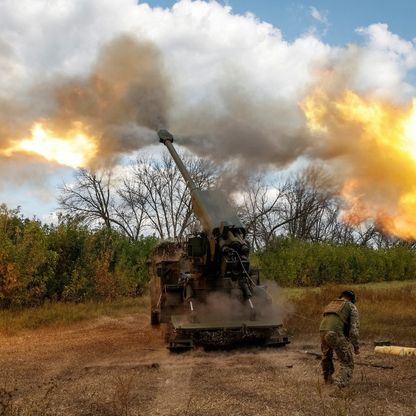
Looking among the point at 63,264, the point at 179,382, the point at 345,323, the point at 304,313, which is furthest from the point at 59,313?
the point at 345,323

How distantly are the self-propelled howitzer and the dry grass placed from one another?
208 centimetres

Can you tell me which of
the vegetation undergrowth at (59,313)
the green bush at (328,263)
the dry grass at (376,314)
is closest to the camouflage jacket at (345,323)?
the dry grass at (376,314)

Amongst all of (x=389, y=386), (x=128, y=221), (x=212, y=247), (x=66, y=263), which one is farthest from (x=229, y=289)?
(x=128, y=221)

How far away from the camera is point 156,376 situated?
32.7 ft

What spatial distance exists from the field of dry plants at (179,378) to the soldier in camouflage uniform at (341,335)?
10.4 inches

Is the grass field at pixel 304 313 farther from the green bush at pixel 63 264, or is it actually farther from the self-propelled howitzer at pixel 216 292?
the self-propelled howitzer at pixel 216 292

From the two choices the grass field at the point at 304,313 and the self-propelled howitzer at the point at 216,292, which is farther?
the grass field at the point at 304,313

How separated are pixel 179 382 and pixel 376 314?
33.0 ft

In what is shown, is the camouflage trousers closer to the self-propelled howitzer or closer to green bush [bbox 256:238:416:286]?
the self-propelled howitzer

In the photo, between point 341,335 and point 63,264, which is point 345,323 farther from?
point 63,264

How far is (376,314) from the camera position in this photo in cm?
1775

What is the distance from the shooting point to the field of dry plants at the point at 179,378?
759 cm

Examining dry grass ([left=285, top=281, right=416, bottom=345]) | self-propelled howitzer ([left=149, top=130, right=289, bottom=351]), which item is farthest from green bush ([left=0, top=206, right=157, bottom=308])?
dry grass ([left=285, top=281, right=416, bottom=345])

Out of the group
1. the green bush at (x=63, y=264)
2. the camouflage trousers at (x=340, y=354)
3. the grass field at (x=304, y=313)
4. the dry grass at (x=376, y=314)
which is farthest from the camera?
the green bush at (x=63, y=264)
